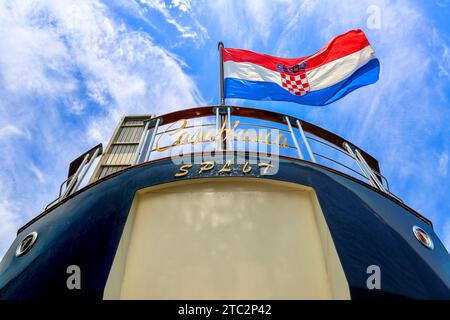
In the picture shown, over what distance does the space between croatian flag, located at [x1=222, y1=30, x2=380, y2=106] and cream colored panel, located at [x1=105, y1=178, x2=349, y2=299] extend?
4155mm

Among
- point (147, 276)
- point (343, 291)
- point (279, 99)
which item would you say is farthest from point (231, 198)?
point (279, 99)

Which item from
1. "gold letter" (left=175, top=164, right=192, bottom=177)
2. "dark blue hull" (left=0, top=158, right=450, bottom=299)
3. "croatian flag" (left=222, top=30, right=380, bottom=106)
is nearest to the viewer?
"dark blue hull" (left=0, top=158, right=450, bottom=299)

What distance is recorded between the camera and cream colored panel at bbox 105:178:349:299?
368 centimetres

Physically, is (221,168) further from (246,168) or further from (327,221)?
(327,221)

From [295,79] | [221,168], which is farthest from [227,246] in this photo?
[295,79]

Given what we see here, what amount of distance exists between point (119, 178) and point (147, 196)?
48 cm

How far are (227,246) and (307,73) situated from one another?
5.71 metres

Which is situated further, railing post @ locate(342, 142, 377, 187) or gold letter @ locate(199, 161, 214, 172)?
railing post @ locate(342, 142, 377, 187)

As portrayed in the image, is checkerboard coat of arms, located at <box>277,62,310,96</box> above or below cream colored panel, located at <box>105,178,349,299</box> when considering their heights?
above

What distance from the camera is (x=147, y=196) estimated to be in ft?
15.1

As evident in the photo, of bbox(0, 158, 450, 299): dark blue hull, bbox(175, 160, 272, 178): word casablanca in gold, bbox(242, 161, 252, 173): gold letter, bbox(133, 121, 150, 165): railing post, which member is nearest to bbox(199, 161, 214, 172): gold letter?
bbox(175, 160, 272, 178): word casablanca in gold

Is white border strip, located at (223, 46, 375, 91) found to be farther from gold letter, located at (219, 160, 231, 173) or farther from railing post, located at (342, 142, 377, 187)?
gold letter, located at (219, 160, 231, 173)

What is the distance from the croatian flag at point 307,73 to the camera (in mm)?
7910

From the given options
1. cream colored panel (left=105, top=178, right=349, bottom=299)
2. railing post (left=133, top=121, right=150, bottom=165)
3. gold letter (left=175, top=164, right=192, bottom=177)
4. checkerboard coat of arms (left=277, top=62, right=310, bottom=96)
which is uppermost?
checkerboard coat of arms (left=277, top=62, right=310, bottom=96)
